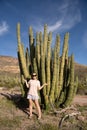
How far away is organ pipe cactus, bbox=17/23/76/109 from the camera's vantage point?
34.3 ft

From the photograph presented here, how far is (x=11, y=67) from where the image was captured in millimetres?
77250

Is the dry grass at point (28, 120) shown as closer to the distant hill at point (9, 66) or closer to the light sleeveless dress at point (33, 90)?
the light sleeveless dress at point (33, 90)

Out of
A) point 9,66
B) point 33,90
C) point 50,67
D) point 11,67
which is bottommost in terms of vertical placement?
point 11,67

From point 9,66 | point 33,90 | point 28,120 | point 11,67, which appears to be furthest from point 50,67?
point 9,66

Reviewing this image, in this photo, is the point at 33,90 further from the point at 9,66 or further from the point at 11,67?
the point at 9,66

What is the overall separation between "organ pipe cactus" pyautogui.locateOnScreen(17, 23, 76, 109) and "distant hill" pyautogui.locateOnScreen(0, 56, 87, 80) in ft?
170

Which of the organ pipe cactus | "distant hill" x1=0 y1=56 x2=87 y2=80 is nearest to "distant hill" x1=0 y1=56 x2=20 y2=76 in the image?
"distant hill" x1=0 y1=56 x2=87 y2=80

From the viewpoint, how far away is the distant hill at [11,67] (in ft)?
222

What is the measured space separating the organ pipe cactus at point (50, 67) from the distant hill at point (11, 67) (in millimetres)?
51889

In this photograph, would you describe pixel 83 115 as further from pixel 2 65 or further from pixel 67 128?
pixel 2 65

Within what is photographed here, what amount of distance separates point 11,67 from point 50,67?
220 feet

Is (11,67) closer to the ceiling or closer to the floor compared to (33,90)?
closer to the floor

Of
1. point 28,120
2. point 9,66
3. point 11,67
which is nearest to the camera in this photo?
point 28,120

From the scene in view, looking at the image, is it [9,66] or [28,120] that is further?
[9,66]
